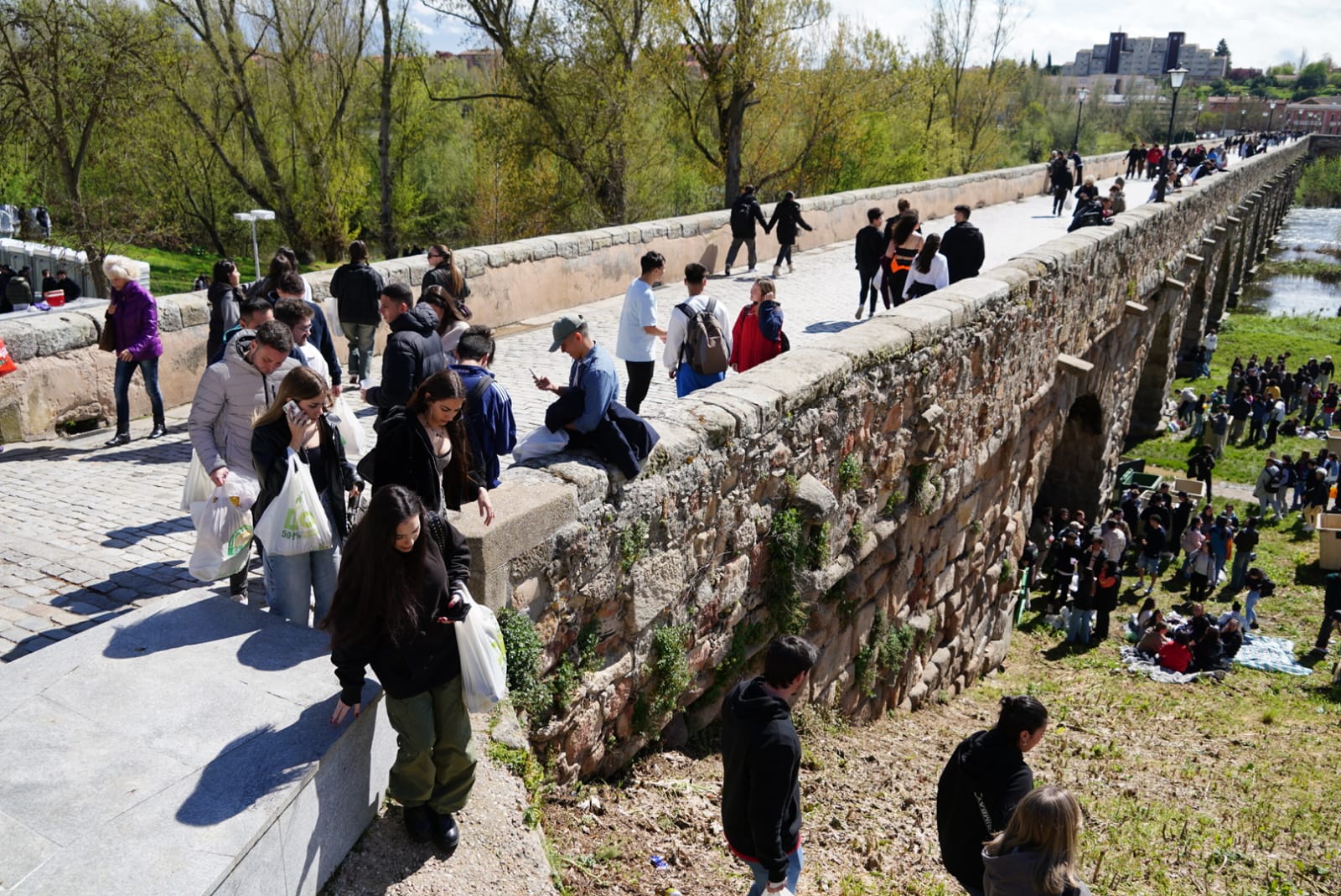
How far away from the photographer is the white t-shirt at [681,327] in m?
7.19

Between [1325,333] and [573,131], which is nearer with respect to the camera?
[573,131]

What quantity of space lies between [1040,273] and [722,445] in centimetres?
632

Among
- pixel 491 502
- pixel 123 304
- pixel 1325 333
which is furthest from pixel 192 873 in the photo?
pixel 1325 333

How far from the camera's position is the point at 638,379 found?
293 inches

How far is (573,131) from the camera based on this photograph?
972 inches

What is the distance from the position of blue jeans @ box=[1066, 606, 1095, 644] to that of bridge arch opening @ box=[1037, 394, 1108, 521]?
11.0 feet

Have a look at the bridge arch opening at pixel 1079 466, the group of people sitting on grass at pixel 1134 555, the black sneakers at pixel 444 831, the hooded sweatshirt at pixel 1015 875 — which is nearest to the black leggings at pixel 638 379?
the black sneakers at pixel 444 831

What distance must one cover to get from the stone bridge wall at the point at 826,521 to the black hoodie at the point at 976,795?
1.74 m

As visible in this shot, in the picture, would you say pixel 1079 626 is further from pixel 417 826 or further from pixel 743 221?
pixel 417 826

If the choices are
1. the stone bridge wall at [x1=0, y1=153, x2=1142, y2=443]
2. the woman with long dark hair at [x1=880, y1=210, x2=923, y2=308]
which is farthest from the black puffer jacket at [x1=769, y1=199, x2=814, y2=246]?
the woman with long dark hair at [x1=880, y1=210, x2=923, y2=308]

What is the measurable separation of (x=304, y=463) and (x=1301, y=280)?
6589 centimetres

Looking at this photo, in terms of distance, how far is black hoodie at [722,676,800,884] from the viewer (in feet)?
12.4

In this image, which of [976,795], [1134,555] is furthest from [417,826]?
[1134,555]

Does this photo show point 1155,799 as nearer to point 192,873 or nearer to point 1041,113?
point 192,873
